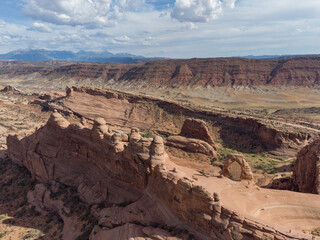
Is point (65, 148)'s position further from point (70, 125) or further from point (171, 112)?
point (171, 112)

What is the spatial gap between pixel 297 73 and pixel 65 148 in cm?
15462

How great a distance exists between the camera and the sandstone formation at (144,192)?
44.9ft

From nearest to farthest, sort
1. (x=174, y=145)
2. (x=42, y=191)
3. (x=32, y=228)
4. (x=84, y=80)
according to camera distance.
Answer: (x=32, y=228), (x=42, y=191), (x=174, y=145), (x=84, y=80)

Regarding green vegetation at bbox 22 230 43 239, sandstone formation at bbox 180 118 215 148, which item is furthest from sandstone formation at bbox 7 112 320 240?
sandstone formation at bbox 180 118 215 148

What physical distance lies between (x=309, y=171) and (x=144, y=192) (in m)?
16.1

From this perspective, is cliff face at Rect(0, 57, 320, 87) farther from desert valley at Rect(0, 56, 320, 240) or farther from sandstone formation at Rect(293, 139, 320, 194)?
sandstone formation at Rect(293, 139, 320, 194)

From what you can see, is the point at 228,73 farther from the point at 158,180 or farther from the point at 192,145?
the point at 158,180

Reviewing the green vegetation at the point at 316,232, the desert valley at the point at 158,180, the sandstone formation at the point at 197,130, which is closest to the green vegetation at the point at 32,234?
the desert valley at the point at 158,180

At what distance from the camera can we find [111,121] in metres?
59.6

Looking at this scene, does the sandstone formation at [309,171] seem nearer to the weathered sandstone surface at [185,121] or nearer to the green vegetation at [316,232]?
the green vegetation at [316,232]

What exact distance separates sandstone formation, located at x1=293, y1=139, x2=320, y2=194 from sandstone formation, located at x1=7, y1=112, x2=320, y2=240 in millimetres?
3670

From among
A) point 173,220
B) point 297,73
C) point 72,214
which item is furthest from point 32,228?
point 297,73

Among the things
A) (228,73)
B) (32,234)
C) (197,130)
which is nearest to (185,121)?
(197,130)

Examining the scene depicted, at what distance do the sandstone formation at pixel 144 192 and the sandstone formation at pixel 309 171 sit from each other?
12.0 feet
